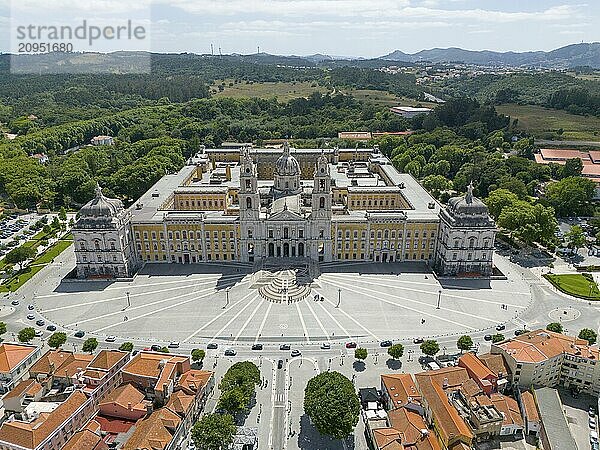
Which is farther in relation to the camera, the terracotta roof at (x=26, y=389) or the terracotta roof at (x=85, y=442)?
the terracotta roof at (x=26, y=389)

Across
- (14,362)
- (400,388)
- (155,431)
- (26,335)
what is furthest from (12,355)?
(400,388)

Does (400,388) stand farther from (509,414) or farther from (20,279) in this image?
(20,279)

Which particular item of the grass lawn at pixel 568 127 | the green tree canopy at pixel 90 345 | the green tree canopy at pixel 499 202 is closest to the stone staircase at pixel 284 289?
the green tree canopy at pixel 90 345

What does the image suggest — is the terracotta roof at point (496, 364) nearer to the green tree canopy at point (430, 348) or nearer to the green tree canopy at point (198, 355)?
the green tree canopy at point (430, 348)

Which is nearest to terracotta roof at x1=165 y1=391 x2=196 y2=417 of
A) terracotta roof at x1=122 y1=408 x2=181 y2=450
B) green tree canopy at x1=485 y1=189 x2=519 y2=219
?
terracotta roof at x1=122 y1=408 x2=181 y2=450

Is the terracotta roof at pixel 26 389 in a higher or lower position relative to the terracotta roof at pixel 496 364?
lower

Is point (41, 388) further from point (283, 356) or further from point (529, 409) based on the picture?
point (529, 409)

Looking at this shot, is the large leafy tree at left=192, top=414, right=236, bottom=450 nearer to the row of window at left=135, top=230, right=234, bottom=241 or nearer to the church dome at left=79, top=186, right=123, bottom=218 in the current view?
the row of window at left=135, top=230, right=234, bottom=241
